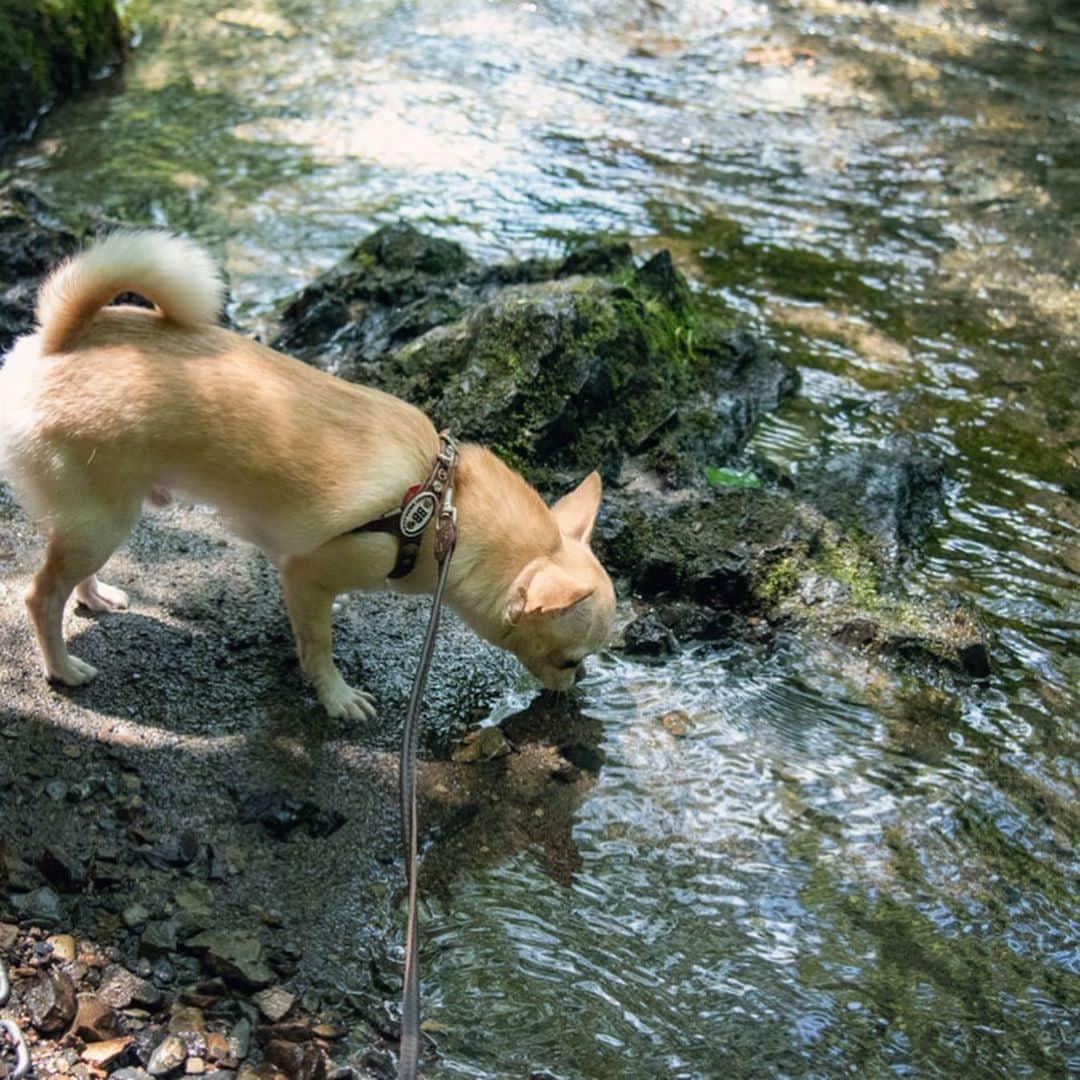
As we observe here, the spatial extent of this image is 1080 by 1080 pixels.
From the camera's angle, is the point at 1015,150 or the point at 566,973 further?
the point at 1015,150

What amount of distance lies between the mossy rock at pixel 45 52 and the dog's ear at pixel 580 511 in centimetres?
704

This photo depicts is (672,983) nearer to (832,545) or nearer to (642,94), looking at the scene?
(832,545)

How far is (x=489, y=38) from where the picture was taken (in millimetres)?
11656

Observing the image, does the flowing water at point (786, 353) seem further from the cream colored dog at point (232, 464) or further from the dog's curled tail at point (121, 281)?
the dog's curled tail at point (121, 281)

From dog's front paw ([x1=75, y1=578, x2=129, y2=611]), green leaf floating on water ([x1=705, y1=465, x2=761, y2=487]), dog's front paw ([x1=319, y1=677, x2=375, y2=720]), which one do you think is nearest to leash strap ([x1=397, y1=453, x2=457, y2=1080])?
dog's front paw ([x1=319, y1=677, x2=375, y2=720])

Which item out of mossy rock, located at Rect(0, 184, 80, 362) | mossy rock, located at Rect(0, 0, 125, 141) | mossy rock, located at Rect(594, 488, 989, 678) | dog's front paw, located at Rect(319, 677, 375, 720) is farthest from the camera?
A: mossy rock, located at Rect(0, 0, 125, 141)

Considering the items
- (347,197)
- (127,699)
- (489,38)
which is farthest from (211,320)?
(489,38)

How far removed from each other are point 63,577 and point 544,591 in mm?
1623

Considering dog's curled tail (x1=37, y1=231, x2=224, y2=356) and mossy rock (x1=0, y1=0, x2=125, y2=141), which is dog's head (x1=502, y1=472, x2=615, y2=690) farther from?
mossy rock (x1=0, y1=0, x2=125, y2=141)

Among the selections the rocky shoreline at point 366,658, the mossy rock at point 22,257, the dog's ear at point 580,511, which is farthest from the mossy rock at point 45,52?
the dog's ear at point 580,511

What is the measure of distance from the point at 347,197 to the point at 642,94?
3.65 metres

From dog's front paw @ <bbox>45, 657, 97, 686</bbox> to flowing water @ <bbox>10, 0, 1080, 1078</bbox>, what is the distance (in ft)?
5.10

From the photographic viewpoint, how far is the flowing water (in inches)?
134

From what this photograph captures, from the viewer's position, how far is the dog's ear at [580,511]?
4410 mm
